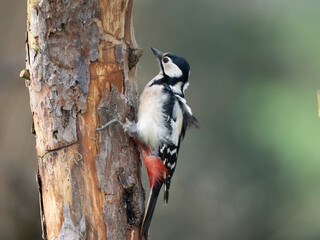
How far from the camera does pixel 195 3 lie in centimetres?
580

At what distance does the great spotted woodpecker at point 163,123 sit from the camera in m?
2.79

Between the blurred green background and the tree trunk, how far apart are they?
2.75 meters

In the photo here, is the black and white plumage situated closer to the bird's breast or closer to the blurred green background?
the bird's breast

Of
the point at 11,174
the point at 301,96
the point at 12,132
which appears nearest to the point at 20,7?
the point at 12,132

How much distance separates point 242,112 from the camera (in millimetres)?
5523

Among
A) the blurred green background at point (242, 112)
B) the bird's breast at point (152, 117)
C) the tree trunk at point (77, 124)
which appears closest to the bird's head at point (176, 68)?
the bird's breast at point (152, 117)

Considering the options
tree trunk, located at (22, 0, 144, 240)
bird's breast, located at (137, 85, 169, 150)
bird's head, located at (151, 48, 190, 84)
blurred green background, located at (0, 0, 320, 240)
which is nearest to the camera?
tree trunk, located at (22, 0, 144, 240)

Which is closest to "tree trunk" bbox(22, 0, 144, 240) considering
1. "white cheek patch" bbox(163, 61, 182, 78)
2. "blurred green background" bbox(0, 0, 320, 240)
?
"white cheek patch" bbox(163, 61, 182, 78)

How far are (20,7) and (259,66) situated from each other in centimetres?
262

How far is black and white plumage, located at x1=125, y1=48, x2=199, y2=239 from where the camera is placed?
2801 millimetres

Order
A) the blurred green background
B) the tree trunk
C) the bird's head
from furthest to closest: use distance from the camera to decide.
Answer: the blurred green background → the bird's head → the tree trunk

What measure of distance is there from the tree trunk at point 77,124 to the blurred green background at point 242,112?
9.02 ft

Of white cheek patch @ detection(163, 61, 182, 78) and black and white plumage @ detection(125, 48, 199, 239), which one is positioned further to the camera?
white cheek patch @ detection(163, 61, 182, 78)

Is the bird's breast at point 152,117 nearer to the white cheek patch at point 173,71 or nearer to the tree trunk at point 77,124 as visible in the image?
the white cheek patch at point 173,71
